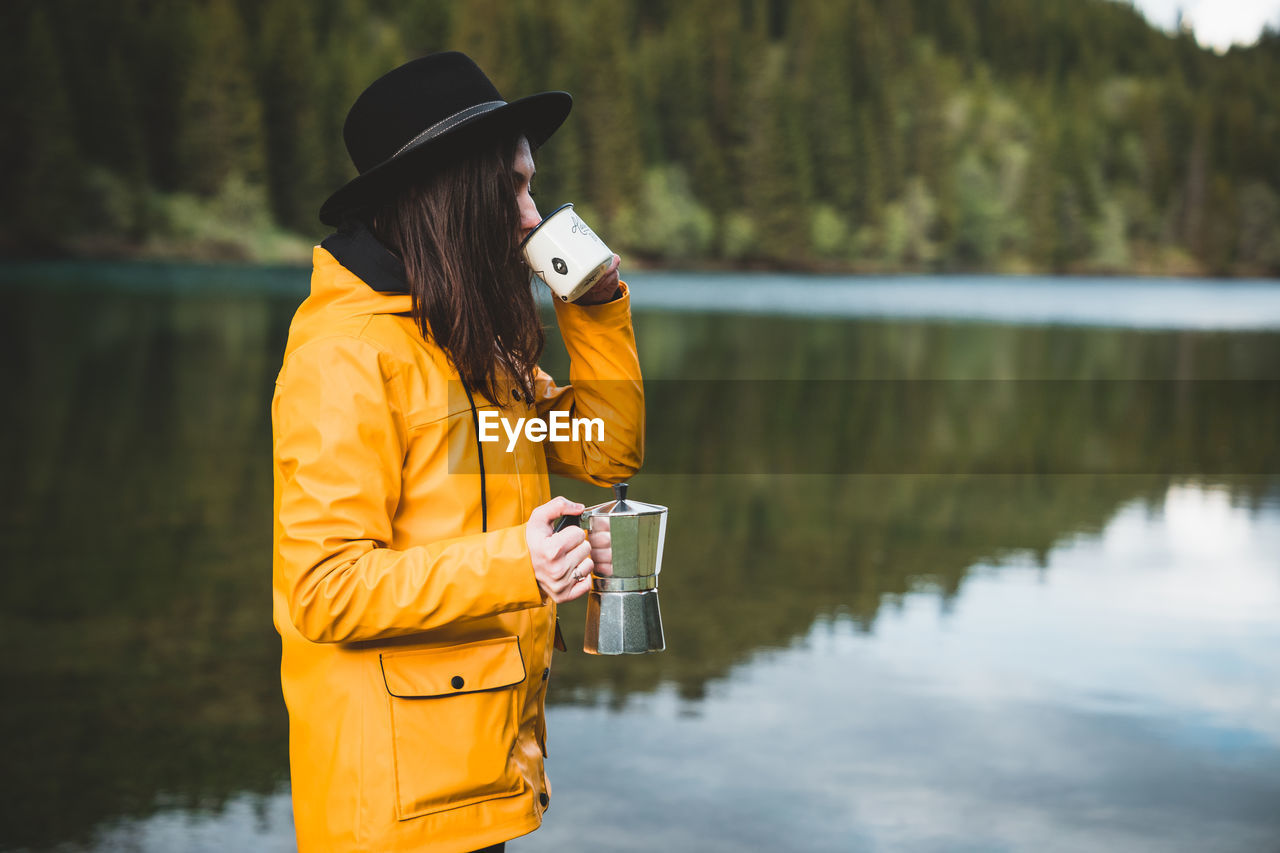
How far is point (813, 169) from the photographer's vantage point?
6750cm

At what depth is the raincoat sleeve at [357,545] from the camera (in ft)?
5.90

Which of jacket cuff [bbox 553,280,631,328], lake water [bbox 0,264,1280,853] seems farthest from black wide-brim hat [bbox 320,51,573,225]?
lake water [bbox 0,264,1280,853]

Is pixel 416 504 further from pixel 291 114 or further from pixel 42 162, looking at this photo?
pixel 291 114

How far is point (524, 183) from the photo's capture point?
212cm

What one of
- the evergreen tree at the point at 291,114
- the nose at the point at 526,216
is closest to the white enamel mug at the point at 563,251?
the nose at the point at 526,216

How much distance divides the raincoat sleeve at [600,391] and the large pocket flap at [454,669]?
542 millimetres

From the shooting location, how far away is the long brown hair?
6.45 feet

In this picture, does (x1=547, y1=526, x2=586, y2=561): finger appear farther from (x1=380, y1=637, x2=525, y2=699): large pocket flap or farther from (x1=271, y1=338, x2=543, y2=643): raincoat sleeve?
(x1=380, y1=637, x2=525, y2=699): large pocket flap

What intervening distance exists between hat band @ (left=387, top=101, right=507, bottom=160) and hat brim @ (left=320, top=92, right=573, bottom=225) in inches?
0.5

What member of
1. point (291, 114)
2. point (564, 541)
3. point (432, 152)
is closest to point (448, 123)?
point (432, 152)

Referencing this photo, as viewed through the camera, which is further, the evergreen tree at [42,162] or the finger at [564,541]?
the evergreen tree at [42,162]

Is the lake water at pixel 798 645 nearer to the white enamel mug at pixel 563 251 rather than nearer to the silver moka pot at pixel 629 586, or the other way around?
the silver moka pot at pixel 629 586

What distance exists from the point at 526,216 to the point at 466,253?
161 mm

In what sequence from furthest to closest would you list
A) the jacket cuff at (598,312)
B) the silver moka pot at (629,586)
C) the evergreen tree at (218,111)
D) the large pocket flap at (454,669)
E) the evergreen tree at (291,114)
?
the evergreen tree at (291,114), the evergreen tree at (218,111), the jacket cuff at (598,312), the silver moka pot at (629,586), the large pocket flap at (454,669)
